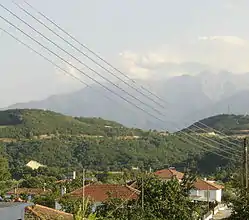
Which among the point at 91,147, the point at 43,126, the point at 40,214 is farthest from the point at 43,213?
the point at 43,126

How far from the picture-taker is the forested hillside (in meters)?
100

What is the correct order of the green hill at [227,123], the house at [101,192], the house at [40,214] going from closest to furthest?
1. the house at [40,214]
2. the house at [101,192]
3. the green hill at [227,123]

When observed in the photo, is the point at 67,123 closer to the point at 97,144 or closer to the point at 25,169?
the point at 97,144

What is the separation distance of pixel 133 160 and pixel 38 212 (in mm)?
81673

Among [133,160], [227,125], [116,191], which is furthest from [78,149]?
[116,191]

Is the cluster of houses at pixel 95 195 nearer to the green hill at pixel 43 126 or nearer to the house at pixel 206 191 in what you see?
the house at pixel 206 191

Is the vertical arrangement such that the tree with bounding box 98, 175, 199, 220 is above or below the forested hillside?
below

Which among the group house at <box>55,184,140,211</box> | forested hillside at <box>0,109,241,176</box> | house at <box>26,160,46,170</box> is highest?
forested hillside at <box>0,109,241,176</box>

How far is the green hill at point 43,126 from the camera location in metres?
118

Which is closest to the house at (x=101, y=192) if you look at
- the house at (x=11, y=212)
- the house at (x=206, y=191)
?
the house at (x=11, y=212)

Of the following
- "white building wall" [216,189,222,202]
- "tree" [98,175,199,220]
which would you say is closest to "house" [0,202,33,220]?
"tree" [98,175,199,220]

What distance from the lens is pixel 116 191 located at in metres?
39.6

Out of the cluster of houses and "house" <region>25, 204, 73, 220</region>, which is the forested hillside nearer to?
the cluster of houses

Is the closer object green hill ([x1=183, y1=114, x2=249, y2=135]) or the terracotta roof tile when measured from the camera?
the terracotta roof tile
